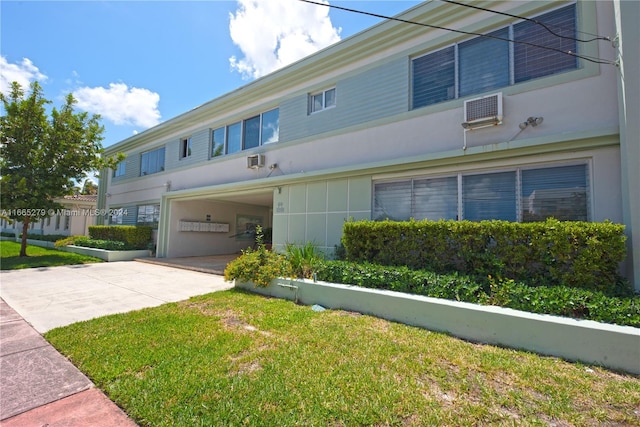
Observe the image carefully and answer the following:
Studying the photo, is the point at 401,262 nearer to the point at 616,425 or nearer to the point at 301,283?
the point at 301,283

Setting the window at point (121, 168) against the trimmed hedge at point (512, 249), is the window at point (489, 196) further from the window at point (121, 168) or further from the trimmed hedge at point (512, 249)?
the window at point (121, 168)

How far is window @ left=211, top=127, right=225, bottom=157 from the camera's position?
1194 centimetres

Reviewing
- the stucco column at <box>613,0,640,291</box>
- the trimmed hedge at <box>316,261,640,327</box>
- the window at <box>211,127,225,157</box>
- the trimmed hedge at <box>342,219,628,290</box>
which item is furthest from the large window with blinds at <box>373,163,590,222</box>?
the window at <box>211,127,225,157</box>

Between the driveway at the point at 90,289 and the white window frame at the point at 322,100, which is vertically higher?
the white window frame at the point at 322,100

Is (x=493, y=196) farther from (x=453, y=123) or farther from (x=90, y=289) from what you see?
(x=90, y=289)

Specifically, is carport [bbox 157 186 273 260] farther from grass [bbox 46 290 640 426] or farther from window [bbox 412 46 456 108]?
grass [bbox 46 290 640 426]

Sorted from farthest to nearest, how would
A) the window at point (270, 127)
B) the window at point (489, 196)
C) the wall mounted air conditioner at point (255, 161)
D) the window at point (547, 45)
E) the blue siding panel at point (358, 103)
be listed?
the window at point (270, 127) < the wall mounted air conditioner at point (255, 161) < the blue siding panel at point (358, 103) < the window at point (489, 196) < the window at point (547, 45)

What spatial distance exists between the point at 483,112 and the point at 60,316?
8.73 metres

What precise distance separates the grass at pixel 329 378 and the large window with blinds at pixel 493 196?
290cm

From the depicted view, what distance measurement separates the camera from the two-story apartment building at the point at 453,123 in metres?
5.08

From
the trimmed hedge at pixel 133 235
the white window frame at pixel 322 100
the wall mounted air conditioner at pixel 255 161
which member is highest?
the white window frame at pixel 322 100

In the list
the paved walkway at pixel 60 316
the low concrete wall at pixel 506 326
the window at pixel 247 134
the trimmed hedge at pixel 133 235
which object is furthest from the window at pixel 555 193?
the trimmed hedge at pixel 133 235

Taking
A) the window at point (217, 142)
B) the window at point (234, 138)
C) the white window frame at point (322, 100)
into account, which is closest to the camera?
the white window frame at point (322, 100)

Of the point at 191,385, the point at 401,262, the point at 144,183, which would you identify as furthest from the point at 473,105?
the point at 144,183
